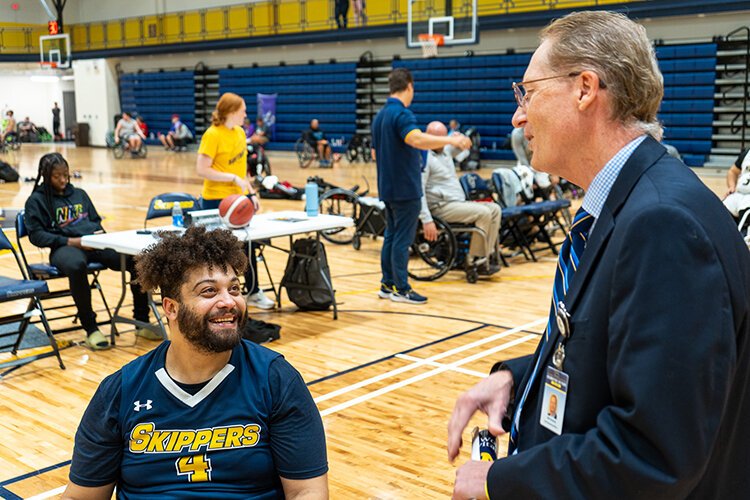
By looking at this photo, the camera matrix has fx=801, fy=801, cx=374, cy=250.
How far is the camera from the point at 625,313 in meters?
0.99

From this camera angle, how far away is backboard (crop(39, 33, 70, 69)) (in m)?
26.1

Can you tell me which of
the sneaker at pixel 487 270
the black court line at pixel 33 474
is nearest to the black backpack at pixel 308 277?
the sneaker at pixel 487 270

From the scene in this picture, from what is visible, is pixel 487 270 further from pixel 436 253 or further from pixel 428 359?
pixel 428 359

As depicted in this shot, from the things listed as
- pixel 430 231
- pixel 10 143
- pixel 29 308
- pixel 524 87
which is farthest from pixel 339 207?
pixel 10 143

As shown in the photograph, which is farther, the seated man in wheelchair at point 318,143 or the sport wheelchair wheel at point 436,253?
the seated man in wheelchair at point 318,143

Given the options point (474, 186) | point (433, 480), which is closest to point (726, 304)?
point (433, 480)

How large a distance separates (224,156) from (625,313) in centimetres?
496

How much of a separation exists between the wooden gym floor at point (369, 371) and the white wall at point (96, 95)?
73.1ft

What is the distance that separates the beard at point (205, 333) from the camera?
1.97 m

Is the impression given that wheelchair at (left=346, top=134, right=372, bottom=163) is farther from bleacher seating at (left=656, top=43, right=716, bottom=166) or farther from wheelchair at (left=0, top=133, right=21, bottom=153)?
wheelchair at (left=0, top=133, right=21, bottom=153)

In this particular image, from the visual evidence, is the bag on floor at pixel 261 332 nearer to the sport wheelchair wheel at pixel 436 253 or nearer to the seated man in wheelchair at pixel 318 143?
the sport wheelchair wheel at pixel 436 253

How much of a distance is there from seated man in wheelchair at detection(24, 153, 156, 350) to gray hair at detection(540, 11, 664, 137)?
4175mm

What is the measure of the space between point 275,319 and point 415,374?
1571mm

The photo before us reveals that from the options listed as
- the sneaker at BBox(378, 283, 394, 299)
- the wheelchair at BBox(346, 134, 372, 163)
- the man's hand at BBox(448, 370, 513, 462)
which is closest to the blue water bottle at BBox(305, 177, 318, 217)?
the sneaker at BBox(378, 283, 394, 299)
